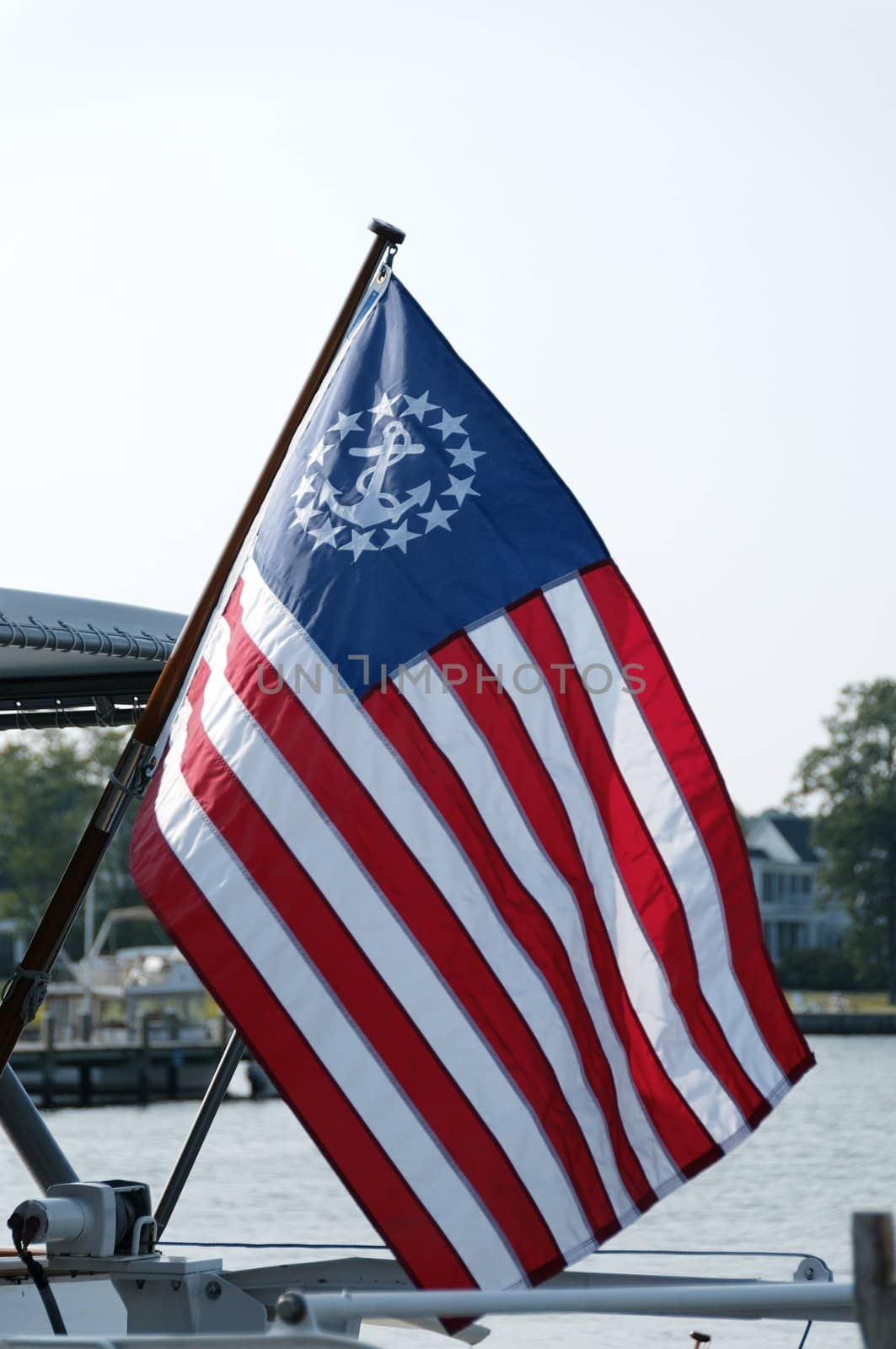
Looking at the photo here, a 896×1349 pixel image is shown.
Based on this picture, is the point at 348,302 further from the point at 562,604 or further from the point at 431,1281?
the point at 431,1281

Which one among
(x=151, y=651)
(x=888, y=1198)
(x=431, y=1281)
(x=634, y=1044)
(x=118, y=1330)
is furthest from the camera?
(x=888, y=1198)

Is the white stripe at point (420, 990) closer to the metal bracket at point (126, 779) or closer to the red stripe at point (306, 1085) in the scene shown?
the red stripe at point (306, 1085)

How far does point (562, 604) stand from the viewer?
5582mm

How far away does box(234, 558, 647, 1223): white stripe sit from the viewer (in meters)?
5.23

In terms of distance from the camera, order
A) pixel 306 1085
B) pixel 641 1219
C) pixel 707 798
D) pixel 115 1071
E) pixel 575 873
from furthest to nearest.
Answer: pixel 115 1071, pixel 641 1219, pixel 707 798, pixel 575 873, pixel 306 1085

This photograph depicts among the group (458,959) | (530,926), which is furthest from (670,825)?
(458,959)

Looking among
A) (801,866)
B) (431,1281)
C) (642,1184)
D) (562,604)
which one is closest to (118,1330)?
(431,1281)

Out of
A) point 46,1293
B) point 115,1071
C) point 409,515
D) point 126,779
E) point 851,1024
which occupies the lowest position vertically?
point 851,1024

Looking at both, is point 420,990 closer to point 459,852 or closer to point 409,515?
point 459,852

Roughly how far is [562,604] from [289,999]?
1.35m

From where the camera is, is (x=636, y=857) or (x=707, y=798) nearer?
(x=636, y=857)

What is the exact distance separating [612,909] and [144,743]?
55.3 inches

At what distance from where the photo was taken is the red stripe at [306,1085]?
4984 millimetres

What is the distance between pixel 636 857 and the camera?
545 centimetres
